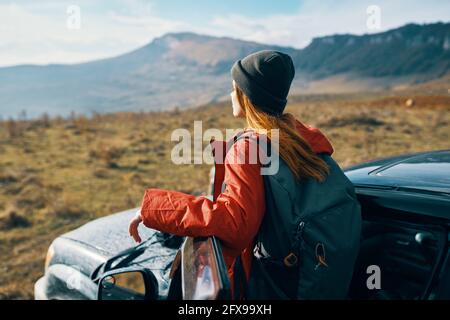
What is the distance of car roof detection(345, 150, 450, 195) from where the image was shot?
2117 millimetres

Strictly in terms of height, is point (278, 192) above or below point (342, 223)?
above

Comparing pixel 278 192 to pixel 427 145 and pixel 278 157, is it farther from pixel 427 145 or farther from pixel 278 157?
pixel 427 145

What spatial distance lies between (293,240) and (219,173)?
1.41 ft

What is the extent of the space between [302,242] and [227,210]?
33cm

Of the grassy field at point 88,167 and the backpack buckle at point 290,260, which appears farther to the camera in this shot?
the grassy field at point 88,167

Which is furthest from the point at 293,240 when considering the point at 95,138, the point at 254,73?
the point at 95,138

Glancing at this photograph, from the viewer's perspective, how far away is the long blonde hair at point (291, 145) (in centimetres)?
182

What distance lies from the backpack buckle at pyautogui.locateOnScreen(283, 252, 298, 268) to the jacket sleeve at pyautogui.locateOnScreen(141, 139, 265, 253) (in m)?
0.16

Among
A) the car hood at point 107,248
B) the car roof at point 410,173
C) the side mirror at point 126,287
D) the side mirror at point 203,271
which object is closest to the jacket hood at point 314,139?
the car roof at point 410,173

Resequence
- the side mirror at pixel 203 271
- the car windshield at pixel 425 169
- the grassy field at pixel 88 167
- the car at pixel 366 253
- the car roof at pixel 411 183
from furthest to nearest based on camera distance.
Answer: the grassy field at pixel 88 167 → the car windshield at pixel 425 169 → the car roof at pixel 411 183 → the car at pixel 366 253 → the side mirror at pixel 203 271

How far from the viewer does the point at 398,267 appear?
221cm

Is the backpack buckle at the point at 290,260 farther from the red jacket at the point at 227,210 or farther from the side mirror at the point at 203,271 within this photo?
the side mirror at the point at 203,271

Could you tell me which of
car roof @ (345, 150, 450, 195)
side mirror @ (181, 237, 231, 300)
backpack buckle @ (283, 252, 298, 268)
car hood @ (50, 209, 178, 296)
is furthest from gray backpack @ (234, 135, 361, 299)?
car hood @ (50, 209, 178, 296)

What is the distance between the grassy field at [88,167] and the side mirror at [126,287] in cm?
221
